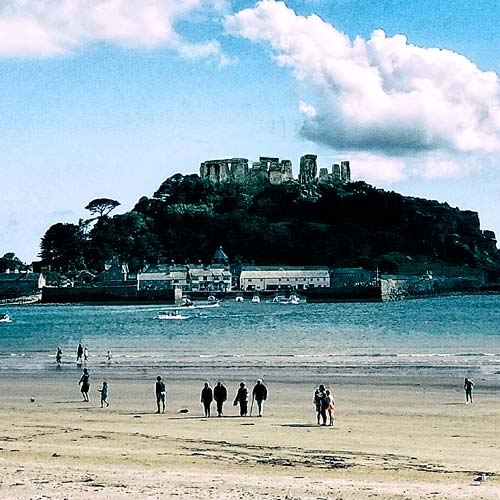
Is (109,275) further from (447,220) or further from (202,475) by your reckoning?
(202,475)

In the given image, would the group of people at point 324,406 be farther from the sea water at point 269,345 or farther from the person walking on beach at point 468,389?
the sea water at point 269,345

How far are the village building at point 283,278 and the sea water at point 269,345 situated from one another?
50.9 m

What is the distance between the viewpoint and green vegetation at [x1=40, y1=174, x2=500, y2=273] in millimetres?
139250

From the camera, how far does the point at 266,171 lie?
16075cm

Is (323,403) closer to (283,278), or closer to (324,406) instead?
(324,406)

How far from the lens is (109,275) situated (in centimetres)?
12812

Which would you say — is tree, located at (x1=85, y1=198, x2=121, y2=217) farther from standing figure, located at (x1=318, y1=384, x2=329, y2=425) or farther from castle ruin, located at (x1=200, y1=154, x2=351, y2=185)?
standing figure, located at (x1=318, y1=384, x2=329, y2=425)

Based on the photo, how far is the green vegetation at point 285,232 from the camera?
139 meters

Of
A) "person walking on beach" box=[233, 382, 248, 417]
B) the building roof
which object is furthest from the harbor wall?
"person walking on beach" box=[233, 382, 248, 417]

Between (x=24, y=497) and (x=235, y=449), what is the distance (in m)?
4.45

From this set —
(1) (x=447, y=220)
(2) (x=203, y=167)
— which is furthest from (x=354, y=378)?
(2) (x=203, y=167)

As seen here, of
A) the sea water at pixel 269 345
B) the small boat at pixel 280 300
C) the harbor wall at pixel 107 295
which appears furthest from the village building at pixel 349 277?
the sea water at pixel 269 345

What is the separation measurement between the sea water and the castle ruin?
293 feet

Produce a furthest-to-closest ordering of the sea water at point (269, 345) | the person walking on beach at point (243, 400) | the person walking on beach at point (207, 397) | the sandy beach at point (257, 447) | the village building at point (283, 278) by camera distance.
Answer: the village building at point (283, 278) → the sea water at point (269, 345) → the person walking on beach at point (243, 400) → the person walking on beach at point (207, 397) → the sandy beach at point (257, 447)
